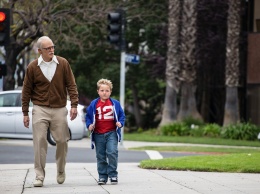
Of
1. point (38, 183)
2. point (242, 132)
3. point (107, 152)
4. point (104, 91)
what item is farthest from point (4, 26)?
point (242, 132)

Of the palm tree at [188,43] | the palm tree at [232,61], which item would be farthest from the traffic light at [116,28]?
the palm tree at [188,43]

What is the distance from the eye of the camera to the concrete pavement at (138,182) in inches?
457

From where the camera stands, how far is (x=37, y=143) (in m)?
12.3

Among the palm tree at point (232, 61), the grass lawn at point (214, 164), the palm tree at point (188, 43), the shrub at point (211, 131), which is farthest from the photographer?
the palm tree at point (188, 43)

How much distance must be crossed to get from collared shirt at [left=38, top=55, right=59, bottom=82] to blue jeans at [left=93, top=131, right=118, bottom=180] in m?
1.09

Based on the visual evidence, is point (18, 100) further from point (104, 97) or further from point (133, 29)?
point (133, 29)

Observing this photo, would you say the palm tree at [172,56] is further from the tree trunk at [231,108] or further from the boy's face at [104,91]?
the boy's face at [104,91]

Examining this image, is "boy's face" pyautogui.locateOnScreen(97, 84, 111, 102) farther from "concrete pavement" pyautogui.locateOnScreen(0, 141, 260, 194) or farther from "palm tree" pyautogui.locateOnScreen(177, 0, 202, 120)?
"palm tree" pyautogui.locateOnScreen(177, 0, 202, 120)

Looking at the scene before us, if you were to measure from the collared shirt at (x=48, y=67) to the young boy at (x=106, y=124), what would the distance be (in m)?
0.68

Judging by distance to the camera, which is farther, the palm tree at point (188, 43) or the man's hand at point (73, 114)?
the palm tree at point (188, 43)

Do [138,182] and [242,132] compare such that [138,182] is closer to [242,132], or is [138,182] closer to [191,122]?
[242,132]

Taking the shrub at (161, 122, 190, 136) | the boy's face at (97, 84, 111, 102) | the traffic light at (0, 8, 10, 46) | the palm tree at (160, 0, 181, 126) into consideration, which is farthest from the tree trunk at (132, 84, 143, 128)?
the boy's face at (97, 84, 111, 102)

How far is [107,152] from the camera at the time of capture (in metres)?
12.8

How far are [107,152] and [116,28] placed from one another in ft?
41.8
